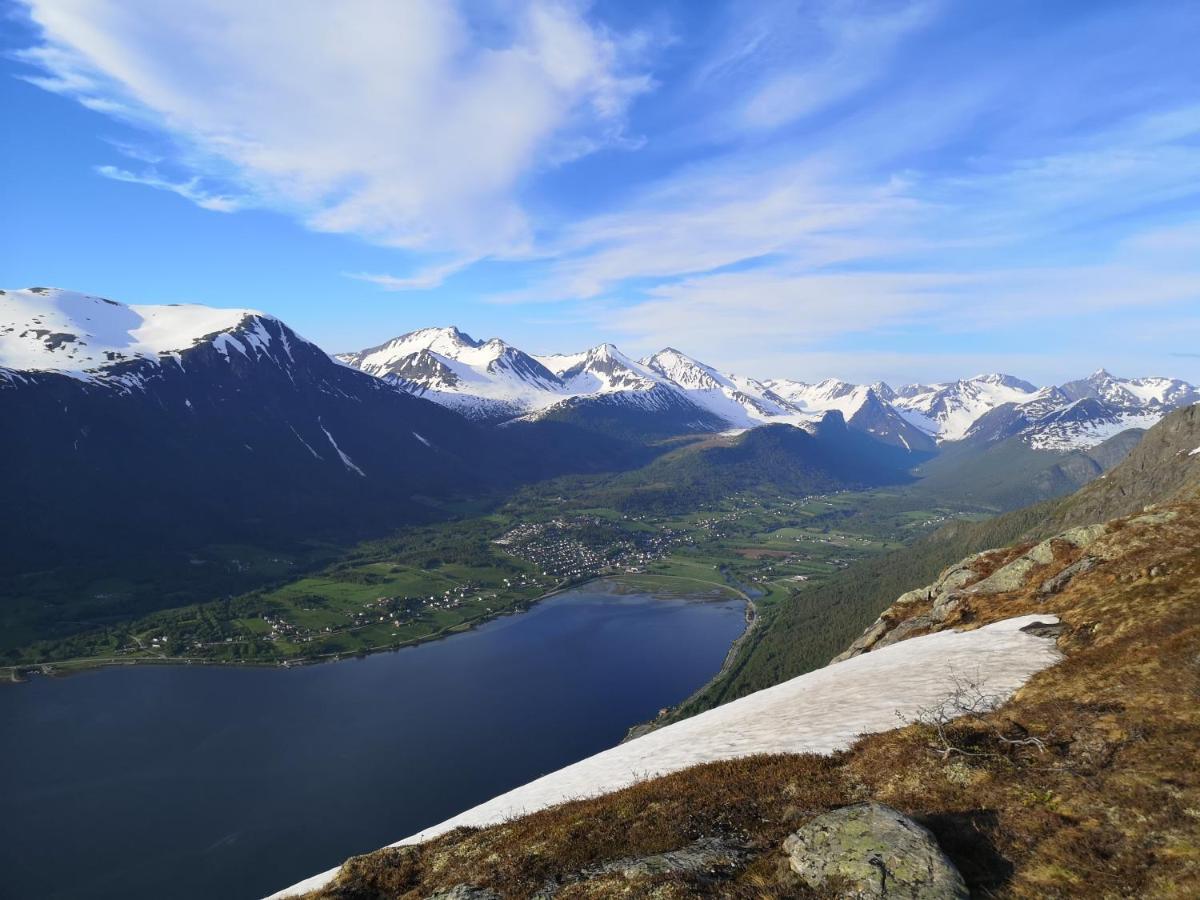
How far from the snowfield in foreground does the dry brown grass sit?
6.58 feet

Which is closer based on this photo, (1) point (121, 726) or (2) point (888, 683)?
(2) point (888, 683)

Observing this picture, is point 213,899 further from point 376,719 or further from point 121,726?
point 121,726

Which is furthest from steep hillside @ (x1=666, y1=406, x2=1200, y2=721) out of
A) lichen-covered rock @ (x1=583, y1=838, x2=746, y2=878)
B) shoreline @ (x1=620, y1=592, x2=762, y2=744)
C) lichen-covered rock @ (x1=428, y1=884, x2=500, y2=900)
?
lichen-covered rock @ (x1=428, y1=884, x2=500, y2=900)

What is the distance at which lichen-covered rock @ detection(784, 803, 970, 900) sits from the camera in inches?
398

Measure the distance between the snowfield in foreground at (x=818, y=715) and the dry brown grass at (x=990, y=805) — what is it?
2.01 metres

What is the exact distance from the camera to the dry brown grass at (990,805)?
10.8 meters

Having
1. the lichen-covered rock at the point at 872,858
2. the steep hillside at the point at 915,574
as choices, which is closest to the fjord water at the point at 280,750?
the steep hillside at the point at 915,574

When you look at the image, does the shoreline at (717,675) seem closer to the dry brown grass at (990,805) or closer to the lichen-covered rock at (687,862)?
the dry brown grass at (990,805)

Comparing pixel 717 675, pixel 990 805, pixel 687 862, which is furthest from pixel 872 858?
pixel 717 675

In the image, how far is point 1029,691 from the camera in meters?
19.0

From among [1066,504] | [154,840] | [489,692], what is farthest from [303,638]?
[1066,504]

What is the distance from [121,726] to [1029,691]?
5183 inches

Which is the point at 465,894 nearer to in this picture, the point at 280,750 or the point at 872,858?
the point at 872,858

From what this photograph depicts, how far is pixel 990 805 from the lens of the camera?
42.1ft
